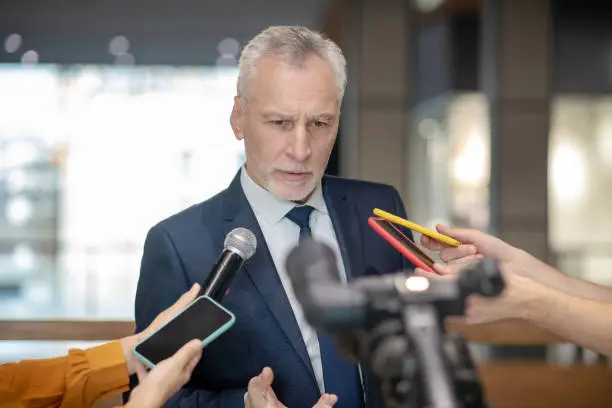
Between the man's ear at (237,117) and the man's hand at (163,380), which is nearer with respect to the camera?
the man's hand at (163,380)

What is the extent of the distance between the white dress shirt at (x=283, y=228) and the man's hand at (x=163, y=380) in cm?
39

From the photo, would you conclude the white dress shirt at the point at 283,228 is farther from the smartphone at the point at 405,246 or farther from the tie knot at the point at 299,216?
the smartphone at the point at 405,246

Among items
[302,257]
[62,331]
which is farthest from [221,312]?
[62,331]

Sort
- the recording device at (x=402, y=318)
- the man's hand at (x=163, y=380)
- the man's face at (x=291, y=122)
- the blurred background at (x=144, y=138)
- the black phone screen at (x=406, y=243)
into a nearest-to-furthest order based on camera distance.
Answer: the recording device at (x=402, y=318) → the man's hand at (x=163, y=380) → the black phone screen at (x=406, y=243) → the man's face at (x=291, y=122) → the blurred background at (x=144, y=138)

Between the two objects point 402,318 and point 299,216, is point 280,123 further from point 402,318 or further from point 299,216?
point 402,318

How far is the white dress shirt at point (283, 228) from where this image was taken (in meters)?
1.70

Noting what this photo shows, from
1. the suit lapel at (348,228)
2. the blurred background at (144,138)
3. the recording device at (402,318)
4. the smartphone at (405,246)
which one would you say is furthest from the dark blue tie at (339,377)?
the blurred background at (144,138)

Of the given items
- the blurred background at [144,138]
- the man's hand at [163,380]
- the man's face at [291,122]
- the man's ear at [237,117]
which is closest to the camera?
the man's hand at [163,380]

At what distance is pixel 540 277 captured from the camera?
5.82ft

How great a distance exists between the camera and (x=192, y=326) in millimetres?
1369

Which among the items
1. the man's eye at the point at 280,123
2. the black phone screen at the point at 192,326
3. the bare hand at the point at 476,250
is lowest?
the black phone screen at the point at 192,326

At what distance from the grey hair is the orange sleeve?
1.96ft

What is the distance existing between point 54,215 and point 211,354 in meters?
9.58

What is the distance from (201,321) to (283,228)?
438 millimetres
